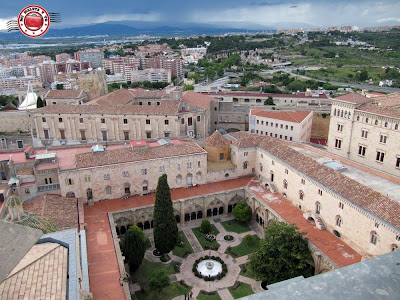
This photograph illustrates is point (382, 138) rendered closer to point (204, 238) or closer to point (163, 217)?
point (204, 238)

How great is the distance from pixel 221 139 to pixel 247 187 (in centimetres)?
705

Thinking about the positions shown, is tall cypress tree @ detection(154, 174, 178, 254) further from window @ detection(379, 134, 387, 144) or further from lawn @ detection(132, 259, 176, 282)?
window @ detection(379, 134, 387, 144)

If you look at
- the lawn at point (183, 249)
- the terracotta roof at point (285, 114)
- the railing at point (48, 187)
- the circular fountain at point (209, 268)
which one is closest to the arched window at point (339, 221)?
the circular fountain at point (209, 268)

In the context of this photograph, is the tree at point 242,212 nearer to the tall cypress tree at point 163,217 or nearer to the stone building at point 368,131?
the tall cypress tree at point 163,217

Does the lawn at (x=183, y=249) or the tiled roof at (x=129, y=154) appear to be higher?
the tiled roof at (x=129, y=154)

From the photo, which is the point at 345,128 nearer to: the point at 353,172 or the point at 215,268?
the point at 353,172

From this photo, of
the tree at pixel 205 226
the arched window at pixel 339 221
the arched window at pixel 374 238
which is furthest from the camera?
the tree at pixel 205 226

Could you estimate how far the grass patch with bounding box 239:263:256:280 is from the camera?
1144 inches

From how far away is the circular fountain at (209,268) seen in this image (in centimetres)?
2898

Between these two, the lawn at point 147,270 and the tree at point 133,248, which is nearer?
the tree at point 133,248

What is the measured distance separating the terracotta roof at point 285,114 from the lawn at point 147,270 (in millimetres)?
30045

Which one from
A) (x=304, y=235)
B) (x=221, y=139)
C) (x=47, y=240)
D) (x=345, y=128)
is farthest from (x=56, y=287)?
(x=345, y=128)

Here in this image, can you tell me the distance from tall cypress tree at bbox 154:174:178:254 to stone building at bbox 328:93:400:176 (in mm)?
24840

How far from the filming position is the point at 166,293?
1071 inches
